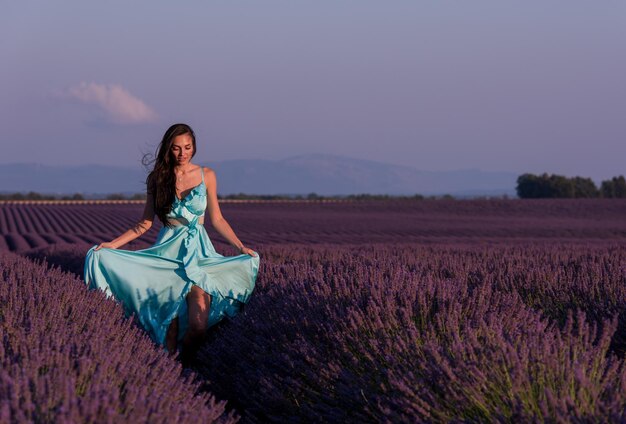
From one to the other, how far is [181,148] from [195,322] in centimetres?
112

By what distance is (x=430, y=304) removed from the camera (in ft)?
12.6

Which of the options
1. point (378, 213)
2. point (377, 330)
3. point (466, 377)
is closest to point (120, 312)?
point (377, 330)

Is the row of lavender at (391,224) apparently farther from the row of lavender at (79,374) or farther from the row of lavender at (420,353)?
the row of lavender at (79,374)

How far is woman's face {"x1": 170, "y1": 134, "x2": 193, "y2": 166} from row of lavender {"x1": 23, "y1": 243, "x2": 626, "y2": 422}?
1081 millimetres

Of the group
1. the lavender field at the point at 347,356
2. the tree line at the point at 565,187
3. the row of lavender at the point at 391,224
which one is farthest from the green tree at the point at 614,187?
the lavender field at the point at 347,356

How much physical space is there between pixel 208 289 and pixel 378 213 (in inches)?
1525

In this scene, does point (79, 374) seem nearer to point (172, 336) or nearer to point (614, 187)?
point (172, 336)

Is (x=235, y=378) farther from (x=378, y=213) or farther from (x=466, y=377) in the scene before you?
(x=378, y=213)

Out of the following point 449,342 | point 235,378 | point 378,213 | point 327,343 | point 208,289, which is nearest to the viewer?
point 449,342

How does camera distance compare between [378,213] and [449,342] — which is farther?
[378,213]

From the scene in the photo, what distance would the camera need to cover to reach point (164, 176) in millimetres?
5512

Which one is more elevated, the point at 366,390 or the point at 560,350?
the point at 560,350

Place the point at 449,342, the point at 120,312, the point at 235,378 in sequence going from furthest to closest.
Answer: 1. the point at 120,312
2. the point at 235,378
3. the point at 449,342

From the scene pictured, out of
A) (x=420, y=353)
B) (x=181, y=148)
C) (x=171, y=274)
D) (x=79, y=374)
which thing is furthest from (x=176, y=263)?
(x=79, y=374)
